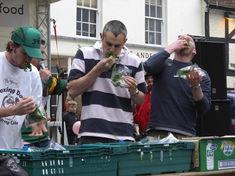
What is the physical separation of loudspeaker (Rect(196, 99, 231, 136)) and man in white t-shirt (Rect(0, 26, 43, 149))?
119 inches

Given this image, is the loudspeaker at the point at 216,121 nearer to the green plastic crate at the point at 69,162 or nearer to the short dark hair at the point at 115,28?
the short dark hair at the point at 115,28

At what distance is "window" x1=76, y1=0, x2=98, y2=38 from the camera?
50.3ft

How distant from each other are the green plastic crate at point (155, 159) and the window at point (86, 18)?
485 inches

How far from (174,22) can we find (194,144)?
14.6 m

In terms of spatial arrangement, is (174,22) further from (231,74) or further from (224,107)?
(224,107)

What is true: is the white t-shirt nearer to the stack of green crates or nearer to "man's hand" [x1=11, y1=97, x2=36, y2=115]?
"man's hand" [x1=11, y1=97, x2=36, y2=115]

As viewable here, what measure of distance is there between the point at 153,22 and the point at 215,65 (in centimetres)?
1097

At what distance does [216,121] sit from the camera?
19.9ft

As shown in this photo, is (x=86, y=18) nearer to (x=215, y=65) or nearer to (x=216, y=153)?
(x=215, y=65)

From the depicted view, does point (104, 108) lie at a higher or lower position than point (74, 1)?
lower

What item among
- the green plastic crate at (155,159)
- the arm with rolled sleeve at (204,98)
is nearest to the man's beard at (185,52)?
the arm with rolled sleeve at (204,98)

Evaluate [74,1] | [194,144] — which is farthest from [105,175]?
[74,1]

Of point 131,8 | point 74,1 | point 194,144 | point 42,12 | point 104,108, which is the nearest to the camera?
point 194,144

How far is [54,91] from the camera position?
5660mm
